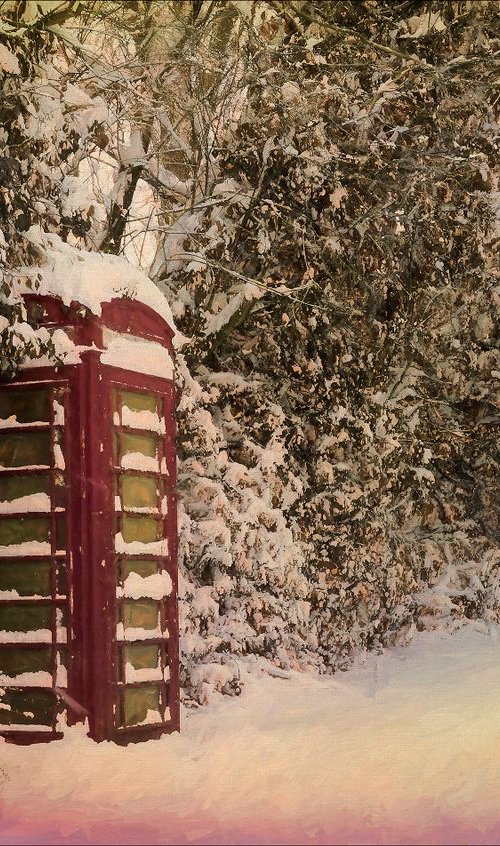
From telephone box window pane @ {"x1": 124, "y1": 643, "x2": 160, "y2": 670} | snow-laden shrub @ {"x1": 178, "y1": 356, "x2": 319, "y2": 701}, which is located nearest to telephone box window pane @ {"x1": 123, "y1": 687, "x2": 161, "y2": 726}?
telephone box window pane @ {"x1": 124, "y1": 643, "x2": 160, "y2": 670}

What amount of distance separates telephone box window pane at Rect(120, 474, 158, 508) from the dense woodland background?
2649 millimetres

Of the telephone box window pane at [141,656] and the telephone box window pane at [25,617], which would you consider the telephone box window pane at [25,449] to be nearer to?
the telephone box window pane at [25,617]

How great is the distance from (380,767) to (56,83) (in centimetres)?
621

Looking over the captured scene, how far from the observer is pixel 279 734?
873 cm

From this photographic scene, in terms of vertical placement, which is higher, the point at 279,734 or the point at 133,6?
the point at 133,6

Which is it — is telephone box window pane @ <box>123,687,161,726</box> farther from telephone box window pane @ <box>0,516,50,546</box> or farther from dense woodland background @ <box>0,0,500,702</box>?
dense woodland background @ <box>0,0,500,702</box>

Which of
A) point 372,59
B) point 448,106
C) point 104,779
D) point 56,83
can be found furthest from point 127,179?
point 104,779

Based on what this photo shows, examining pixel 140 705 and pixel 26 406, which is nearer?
pixel 26 406

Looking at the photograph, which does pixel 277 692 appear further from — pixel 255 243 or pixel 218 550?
pixel 255 243

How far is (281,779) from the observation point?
698 cm

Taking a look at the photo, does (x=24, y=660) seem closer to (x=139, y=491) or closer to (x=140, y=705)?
(x=140, y=705)

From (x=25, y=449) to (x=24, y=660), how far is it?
1274 millimetres

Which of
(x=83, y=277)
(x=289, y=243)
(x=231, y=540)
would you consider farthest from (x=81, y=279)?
(x=289, y=243)

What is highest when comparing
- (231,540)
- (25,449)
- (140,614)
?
(25,449)
